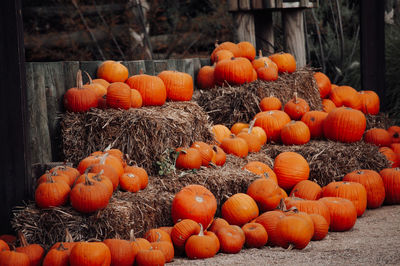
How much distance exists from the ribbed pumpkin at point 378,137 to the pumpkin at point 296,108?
74cm

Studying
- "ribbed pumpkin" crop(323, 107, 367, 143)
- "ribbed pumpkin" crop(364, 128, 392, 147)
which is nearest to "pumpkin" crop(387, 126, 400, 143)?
"ribbed pumpkin" crop(364, 128, 392, 147)

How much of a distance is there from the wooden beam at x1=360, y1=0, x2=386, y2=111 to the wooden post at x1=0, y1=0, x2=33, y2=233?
4.74m

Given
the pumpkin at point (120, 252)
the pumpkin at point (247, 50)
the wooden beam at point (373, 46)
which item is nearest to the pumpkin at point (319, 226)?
the pumpkin at point (120, 252)

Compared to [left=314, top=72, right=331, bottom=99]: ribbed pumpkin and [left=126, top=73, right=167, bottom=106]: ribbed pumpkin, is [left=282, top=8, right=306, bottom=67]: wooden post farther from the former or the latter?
[left=126, top=73, right=167, bottom=106]: ribbed pumpkin

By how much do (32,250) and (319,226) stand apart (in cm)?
207

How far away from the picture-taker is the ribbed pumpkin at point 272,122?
6039mm

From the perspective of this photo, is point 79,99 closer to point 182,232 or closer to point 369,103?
point 182,232

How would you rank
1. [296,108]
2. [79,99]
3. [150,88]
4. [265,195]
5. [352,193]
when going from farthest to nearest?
1. [296,108]
2. [150,88]
3. [352,193]
4. [79,99]
5. [265,195]

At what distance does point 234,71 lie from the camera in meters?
6.34

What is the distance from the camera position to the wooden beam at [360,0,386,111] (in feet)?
23.6

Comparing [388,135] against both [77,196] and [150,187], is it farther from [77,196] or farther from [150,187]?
[77,196]

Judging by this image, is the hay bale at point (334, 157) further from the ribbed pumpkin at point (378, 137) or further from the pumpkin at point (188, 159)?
the pumpkin at point (188, 159)

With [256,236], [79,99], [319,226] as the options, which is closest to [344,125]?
[319,226]

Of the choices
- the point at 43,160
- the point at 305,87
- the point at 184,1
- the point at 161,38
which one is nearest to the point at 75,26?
the point at 161,38
